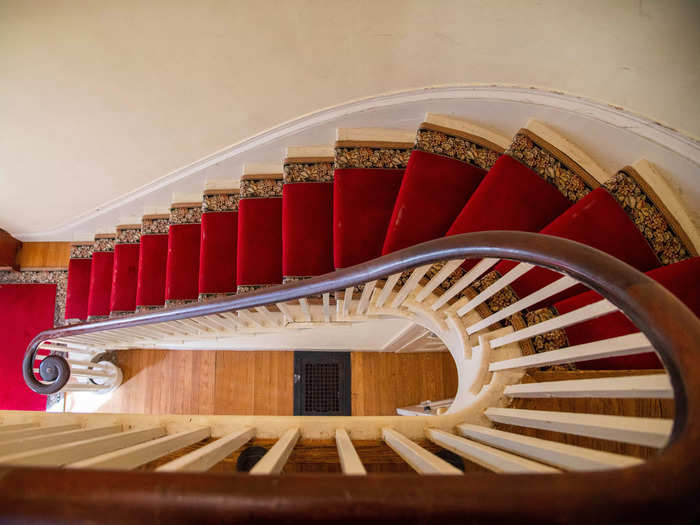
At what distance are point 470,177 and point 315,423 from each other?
5.20 feet

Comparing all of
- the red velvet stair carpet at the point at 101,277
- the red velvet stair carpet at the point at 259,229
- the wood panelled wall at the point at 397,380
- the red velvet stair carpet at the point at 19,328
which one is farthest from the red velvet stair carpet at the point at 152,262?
the wood panelled wall at the point at 397,380

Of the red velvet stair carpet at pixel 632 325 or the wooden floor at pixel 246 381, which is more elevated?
the red velvet stair carpet at pixel 632 325

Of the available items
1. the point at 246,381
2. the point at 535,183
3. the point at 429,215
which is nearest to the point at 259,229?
the point at 429,215

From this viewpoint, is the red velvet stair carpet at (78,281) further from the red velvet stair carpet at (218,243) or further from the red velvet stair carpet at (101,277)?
the red velvet stair carpet at (218,243)

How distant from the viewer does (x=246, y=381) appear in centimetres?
382

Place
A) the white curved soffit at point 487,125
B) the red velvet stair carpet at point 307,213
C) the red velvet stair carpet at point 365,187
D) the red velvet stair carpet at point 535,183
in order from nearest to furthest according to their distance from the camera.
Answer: the white curved soffit at point 487,125 → the red velvet stair carpet at point 535,183 → the red velvet stair carpet at point 365,187 → the red velvet stair carpet at point 307,213

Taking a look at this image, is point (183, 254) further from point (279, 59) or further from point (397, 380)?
point (397, 380)

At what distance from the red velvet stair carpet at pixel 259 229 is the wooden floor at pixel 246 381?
1663 millimetres

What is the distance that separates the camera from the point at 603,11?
149cm

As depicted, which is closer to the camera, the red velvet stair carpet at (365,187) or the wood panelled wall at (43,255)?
the red velvet stair carpet at (365,187)

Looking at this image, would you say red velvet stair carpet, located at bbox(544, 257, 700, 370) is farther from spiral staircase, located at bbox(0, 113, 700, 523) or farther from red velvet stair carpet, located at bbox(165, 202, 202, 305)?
red velvet stair carpet, located at bbox(165, 202, 202, 305)

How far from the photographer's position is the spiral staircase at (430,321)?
0.47 metres

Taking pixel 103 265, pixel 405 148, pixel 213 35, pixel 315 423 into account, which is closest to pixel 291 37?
pixel 213 35

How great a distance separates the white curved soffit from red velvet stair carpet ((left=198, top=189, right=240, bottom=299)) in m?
0.18
